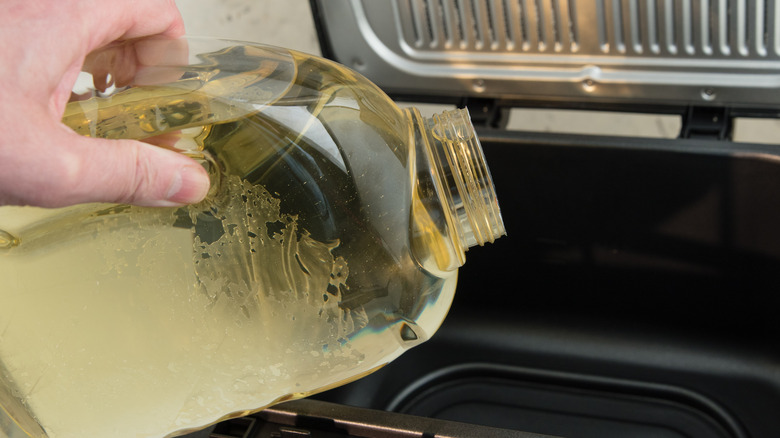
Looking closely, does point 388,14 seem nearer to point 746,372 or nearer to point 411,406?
point 411,406

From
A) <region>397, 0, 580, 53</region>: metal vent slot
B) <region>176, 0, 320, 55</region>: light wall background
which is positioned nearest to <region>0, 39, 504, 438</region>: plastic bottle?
<region>397, 0, 580, 53</region>: metal vent slot

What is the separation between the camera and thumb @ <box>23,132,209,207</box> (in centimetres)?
30

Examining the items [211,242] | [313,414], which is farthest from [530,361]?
[211,242]

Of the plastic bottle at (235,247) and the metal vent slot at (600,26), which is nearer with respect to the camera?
the plastic bottle at (235,247)

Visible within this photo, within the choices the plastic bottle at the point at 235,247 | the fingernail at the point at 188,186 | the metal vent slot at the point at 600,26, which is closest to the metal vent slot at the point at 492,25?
the metal vent slot at the point at 600,26

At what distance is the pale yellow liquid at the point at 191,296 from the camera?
15.1 inches

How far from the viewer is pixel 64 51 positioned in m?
0.31

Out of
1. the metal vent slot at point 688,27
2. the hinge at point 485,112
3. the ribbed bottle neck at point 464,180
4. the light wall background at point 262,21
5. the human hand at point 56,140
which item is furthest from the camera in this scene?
the light wall background at point 262,21

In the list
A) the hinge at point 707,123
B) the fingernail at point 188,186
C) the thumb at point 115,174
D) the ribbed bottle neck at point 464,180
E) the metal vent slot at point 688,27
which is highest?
the thumb at point 115,174

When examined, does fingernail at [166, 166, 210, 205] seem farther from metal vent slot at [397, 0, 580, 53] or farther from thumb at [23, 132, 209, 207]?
metal vent slot at [397, 0, 580, 53]

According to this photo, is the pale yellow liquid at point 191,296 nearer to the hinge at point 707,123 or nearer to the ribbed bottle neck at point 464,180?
the ribbed bottle neck at point 464,180

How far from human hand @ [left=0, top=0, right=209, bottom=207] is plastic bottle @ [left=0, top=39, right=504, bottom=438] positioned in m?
0.05

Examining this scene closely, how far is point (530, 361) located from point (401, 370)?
0.45ft

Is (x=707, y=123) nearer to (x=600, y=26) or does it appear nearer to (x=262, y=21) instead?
(x=600, y=26)
